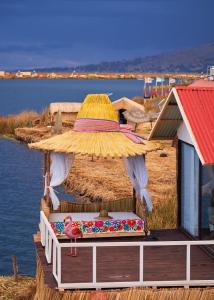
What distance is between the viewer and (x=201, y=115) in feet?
47.2

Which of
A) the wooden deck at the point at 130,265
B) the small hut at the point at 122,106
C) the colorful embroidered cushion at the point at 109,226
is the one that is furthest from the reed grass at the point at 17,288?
the small hut at the point at 122,106

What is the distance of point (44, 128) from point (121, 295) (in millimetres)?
38290

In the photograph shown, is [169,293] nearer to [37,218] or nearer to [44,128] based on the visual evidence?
[37,218]

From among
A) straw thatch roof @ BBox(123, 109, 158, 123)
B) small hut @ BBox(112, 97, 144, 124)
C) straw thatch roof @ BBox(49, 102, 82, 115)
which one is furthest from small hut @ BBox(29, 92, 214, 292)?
straw thatch roof @ BBox(49, 102, 82, 115)

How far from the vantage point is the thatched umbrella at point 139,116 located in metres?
42.6

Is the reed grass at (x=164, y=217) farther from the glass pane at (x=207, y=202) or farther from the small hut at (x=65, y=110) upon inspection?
the small hut at (x=65, y=110)

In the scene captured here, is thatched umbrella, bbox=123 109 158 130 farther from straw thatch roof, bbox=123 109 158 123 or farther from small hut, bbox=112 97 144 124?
small hut, bbox=112 97 144 124

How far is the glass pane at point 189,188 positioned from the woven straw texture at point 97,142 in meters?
0.79

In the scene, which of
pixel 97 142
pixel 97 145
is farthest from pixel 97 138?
pixel 97 145

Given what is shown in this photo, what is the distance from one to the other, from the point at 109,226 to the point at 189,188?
6.25ft

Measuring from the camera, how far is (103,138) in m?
17.1

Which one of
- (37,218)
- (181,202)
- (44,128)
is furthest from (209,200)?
(44,128)

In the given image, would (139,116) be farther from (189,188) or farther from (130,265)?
(130,265)

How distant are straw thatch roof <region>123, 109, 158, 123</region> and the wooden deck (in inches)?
1057
